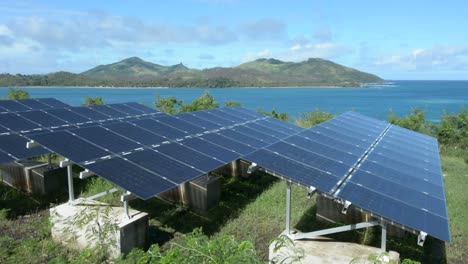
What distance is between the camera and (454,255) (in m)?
9.36

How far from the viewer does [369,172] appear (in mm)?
8969

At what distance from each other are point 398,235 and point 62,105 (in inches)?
675

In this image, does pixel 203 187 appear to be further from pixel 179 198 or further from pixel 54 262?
pixel 54 262

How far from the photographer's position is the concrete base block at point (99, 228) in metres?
8.24

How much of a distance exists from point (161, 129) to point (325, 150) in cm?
550

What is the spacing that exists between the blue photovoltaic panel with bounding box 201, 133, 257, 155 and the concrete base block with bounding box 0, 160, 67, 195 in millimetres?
5116

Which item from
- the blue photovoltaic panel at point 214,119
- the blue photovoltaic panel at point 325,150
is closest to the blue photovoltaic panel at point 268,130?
the blue photovoltaic panel at point 214,119

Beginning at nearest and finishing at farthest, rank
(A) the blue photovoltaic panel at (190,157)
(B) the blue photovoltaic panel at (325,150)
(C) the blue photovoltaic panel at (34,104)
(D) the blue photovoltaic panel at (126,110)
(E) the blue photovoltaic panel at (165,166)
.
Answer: (E) the blue photovoltaic panel at (165,166) → (B) the blue photovoltaic panel at (325,150) → (A) the blue photovoltaic panel at (190,157) → (D) the blue photovoltaic panel at (126,110) → (C) the blue photovoltaic panel at (34,104)

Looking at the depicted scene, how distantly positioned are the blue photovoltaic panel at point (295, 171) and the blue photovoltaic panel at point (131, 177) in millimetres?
2049

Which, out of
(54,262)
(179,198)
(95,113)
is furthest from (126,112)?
(54,262)

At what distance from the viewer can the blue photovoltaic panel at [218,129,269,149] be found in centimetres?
1331

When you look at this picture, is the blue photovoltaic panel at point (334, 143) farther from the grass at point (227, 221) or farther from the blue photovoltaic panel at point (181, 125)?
the blue photovoltaic panel at point (181, 125)

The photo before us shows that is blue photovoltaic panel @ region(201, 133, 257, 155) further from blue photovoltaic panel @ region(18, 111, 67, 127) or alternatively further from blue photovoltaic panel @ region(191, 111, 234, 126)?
blue photovoltaic panel @ region(18, 111, 67, 127)

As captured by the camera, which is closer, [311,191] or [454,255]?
[311,191]
